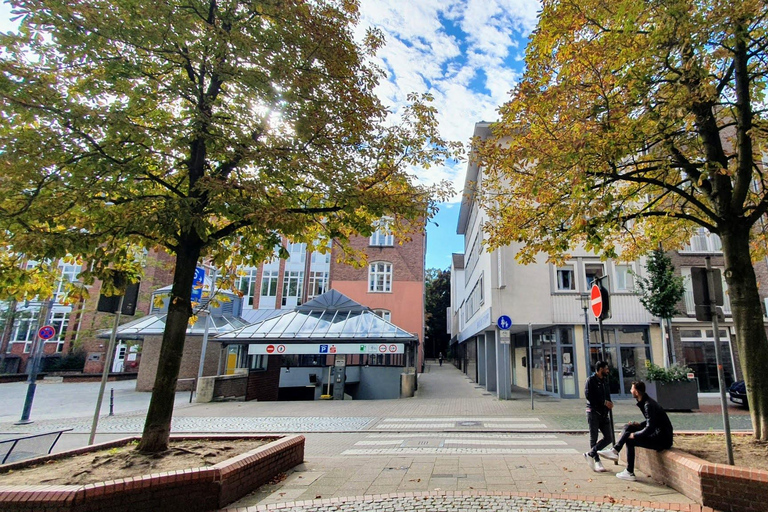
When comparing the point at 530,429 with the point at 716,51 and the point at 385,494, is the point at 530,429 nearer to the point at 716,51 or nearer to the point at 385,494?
the point at 385,494

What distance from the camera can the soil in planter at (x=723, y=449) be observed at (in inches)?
203

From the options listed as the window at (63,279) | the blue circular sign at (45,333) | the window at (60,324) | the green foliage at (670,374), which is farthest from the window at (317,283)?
the green foliage at (670,374)

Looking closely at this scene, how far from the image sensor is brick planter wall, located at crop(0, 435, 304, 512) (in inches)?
160

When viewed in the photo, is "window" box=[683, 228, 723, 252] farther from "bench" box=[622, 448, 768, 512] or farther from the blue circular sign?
the blue circular sign

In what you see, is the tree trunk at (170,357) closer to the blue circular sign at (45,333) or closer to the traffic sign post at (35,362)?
the traffic sign post at (35,362)

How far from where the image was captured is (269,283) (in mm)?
38312

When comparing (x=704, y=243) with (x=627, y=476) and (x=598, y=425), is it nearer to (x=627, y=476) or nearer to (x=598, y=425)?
(x=598, y=425)

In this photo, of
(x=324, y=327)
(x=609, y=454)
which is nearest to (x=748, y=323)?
(x=609, y=454)

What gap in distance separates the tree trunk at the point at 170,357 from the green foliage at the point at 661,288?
51.2ft

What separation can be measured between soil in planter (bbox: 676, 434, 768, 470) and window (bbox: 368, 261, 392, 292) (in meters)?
28.0

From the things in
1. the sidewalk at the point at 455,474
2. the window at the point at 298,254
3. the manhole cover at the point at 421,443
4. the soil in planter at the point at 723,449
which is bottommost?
the manhole cover at the point at 421,443

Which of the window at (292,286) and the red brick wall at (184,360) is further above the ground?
the window at (292,286)

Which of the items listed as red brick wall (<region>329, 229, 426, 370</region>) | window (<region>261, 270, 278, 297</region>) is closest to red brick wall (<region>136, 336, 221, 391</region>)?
red brick wall (<region>329, 229, 426, 370</region>)

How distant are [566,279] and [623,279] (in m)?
2.36
